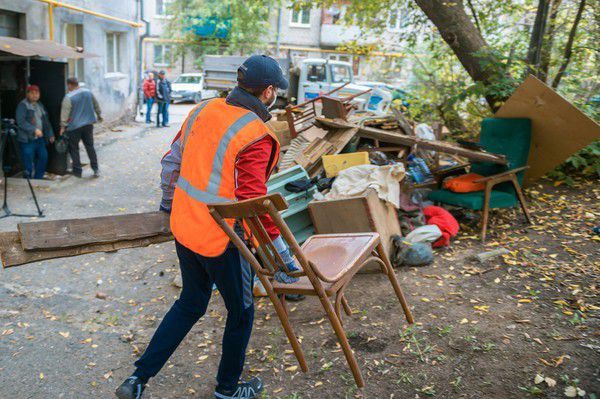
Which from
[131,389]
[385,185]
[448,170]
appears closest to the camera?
[131,389]

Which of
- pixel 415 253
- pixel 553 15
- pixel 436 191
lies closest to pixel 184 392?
pixel 415 253

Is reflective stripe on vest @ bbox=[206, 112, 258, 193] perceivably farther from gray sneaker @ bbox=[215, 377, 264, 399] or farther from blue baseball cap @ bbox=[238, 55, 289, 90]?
gray sneaker @ bbox=[215, 377, 264, 399]

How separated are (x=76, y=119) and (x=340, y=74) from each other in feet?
34.8

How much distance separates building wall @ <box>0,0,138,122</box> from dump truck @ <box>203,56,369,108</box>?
2.70 metres

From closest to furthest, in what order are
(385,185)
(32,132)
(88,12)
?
(385,185) → (32,132) → (88,12)

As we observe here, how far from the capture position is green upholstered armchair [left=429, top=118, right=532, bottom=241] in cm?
584

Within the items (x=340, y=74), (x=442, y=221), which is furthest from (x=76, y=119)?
(x=340, y=74)

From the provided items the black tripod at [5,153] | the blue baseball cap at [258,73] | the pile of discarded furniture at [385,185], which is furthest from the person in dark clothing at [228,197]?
the black tripod at [5,153]

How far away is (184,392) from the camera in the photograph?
3283 mm

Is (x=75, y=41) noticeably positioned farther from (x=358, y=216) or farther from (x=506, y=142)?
(x=358, y=216)

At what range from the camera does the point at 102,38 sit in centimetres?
1410

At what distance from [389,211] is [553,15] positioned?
17.2ft

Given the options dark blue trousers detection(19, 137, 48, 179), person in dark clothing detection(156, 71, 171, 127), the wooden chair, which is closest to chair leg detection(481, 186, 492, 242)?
the wooden chair

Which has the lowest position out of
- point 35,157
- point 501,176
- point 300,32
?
point 35,157
